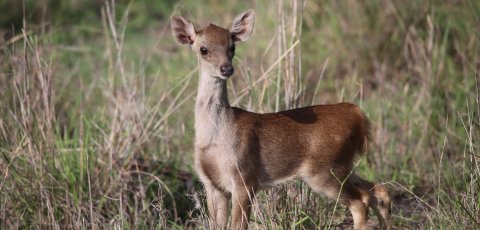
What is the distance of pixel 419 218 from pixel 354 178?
0.66 meters

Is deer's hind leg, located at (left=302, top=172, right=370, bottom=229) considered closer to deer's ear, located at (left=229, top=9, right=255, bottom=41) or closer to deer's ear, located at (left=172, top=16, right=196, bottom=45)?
deer's ear, located at (left=229, top=9, right=255, bottom=41)

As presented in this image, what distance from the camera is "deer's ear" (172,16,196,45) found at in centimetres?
555

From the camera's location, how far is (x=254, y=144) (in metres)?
5.42

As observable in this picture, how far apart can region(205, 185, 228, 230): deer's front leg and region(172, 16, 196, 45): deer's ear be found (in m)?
0.98

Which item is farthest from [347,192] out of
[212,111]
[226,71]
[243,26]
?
[243,26]

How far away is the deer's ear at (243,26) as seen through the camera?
5.61 meters

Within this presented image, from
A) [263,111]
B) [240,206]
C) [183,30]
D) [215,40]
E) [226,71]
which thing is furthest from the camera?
[263,111]

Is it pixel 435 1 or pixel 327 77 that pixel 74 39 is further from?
pixel 435 1

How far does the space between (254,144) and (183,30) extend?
2.95 ft

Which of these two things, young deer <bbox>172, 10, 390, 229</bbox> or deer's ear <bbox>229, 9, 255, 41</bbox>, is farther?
deer's ear <bbox>229, 9, 255, 41</bbox>

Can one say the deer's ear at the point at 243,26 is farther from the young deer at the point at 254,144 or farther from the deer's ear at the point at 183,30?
the deer's ear at the point at 183,30

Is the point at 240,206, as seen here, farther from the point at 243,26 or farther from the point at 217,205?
the point at 243,26

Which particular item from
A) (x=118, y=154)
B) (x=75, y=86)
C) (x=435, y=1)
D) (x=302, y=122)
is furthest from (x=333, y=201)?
(x=75, y=86)

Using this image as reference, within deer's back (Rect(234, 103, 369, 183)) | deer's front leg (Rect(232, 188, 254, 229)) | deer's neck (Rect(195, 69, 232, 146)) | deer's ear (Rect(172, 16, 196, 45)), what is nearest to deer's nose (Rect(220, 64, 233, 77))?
deer's neck (Rect(195, 69, 232, 146))
